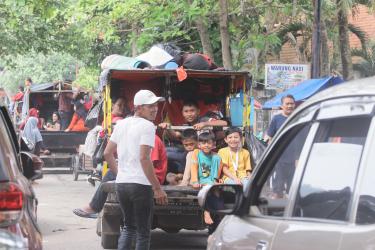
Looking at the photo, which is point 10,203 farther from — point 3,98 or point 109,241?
point 109,241

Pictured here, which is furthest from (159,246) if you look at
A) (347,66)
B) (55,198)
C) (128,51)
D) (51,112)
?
(128,51)

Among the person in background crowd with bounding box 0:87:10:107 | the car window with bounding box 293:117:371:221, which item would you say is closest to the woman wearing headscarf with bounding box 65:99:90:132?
the person in background crowd with bounding box 0:87:10:107

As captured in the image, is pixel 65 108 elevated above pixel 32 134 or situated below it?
above

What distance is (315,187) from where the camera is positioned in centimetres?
357

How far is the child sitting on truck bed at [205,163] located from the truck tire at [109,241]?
1168mm

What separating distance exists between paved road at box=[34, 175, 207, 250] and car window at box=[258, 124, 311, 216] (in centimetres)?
642

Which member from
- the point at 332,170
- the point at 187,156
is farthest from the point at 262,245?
the point at 187,156

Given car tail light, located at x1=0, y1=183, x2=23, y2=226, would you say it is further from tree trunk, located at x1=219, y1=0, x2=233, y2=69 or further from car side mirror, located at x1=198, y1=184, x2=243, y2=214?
tree trunk, located at x1=219, y1=0, x2=233, y2=69

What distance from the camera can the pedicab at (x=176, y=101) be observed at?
966 centimetres

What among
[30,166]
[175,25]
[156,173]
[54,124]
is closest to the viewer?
[30,166]

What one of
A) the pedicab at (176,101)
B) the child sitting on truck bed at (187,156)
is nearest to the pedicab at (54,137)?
the pedicab at (176,101)

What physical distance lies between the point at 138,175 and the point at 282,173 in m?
4.05

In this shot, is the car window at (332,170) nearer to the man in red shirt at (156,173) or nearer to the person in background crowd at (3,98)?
the person in background crowd at (3,98)

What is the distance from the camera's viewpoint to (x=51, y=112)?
2433cm
